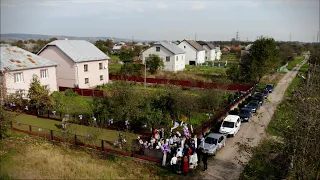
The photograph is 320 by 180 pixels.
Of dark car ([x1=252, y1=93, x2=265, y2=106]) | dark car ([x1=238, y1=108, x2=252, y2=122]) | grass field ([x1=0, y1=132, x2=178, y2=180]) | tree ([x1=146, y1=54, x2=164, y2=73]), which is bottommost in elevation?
grass field ([x1=0, y1=132, x2=178, y2=180])

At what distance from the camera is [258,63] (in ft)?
115

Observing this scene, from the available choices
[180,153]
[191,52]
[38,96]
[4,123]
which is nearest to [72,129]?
[4,123]

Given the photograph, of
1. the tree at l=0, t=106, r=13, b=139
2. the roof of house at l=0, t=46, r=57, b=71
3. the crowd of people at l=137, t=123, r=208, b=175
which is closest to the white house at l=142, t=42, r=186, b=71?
the roof of house at l=0, t=46, r=57, b=71

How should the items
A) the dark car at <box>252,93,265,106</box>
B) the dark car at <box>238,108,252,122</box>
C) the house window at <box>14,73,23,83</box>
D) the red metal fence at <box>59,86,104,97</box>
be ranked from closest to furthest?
the dark car at <box>238,108,252,122</box>
the house window at <box>14,73,23,83</box>
the dark car at <box>252,93,265,106</box>
the red metal fence at <box>59,86,104,97</box>

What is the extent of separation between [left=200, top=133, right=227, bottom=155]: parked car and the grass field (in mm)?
3054

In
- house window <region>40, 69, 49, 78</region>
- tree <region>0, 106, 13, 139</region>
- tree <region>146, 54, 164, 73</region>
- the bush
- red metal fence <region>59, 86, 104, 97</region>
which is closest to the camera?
tree <region>0, 106, 13, 139</region>

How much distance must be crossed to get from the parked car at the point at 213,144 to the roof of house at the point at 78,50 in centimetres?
2193

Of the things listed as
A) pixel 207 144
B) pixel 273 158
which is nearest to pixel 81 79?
pixel 207 144

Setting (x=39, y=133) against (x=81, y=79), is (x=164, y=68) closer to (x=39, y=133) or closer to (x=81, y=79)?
(x=81, y=79)

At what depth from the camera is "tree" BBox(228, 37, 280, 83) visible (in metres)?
34.8

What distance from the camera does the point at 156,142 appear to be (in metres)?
15.7

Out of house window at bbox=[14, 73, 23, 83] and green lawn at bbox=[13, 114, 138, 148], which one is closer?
green lawn at bbox=[13, 114, 138, 148]

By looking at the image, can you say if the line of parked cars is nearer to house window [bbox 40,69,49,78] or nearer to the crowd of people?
the crowd of people

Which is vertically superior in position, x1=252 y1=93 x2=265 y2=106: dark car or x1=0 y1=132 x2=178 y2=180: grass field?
x1=252 y1=93 x2=265 y2=106: dark car
